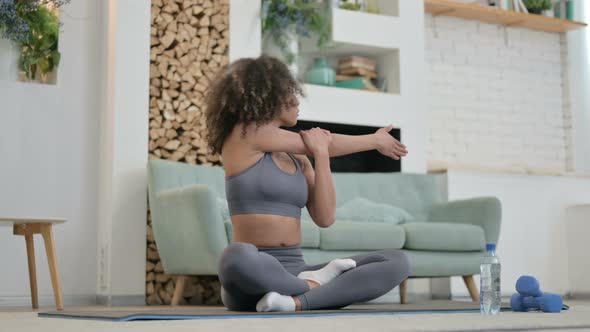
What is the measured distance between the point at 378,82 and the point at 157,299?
2.18 meters

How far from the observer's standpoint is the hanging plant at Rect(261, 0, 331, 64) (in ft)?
17.3

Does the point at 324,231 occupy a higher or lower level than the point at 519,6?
lower

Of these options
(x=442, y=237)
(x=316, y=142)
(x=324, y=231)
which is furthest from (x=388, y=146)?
(x=442, y=237)

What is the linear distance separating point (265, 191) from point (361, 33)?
319 centimetres

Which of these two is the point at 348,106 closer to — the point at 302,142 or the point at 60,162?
the point at 60,162

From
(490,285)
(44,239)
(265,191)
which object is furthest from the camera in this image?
(44,239)

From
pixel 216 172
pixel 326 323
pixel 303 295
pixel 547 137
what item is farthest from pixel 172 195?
pixel 547 137

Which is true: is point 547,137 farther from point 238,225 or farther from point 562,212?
point 238,225

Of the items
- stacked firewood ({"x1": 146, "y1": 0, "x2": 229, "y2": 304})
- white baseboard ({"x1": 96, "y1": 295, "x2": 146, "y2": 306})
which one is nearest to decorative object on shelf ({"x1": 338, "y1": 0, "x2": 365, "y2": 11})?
stacked firewood ({"x1": 146, "y1": 0, "x2": 229, "y2": 304})

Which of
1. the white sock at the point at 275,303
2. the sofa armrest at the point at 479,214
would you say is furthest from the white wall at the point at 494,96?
the white sock at the point at 275,303

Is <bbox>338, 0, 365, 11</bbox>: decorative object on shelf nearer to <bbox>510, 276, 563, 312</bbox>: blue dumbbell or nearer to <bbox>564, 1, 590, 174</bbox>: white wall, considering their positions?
<bbox>564, 1, 590, 174</bbox>: white wall

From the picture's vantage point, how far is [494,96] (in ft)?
21.0

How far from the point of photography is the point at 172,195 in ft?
14.2

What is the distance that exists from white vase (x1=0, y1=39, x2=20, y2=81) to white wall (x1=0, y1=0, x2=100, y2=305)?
8.4 inches
